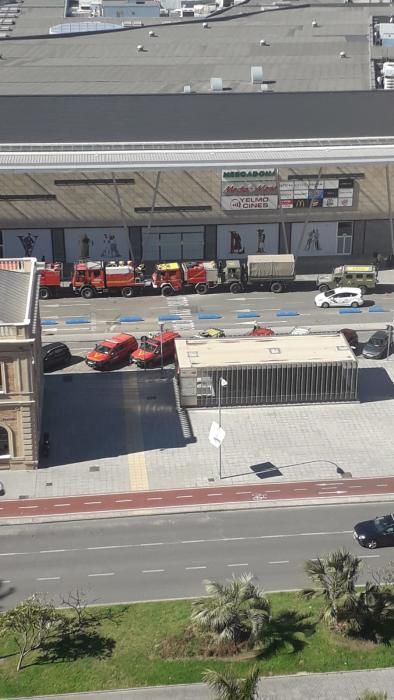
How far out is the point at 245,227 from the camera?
9275 cm

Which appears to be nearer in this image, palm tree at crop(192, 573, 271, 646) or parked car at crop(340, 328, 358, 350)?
palm tree at crop(192, 573, 271, 646)

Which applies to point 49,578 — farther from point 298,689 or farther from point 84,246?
point 84,246

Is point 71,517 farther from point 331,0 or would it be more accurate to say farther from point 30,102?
point 331,0

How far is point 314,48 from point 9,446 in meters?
77.4

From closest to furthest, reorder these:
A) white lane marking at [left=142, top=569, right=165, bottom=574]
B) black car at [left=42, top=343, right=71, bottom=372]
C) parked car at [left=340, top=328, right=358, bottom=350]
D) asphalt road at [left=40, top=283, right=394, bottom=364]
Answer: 1. white lane marking at [left=142, top=569, right=165, bottom=574]
2. black car at [left=42, top=343, right=71, bottom=372]
3. parked car at [left=340, top=328, right=358, bottom=350]
4. asphalt road at [left=40, top=283, right=394, bottom=364]

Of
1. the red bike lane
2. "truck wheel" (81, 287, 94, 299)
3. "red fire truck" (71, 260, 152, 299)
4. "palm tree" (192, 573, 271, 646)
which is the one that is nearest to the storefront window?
"red fire truck" (71, 260, 152, 299)

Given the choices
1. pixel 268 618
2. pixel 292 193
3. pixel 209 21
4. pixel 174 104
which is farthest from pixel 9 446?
pixel 209 21

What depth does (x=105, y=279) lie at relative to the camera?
84188 millimetres

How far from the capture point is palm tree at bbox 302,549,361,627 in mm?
42594

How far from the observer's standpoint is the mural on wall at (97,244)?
91.4 meters

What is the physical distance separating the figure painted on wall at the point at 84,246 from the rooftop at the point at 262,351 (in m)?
26.0

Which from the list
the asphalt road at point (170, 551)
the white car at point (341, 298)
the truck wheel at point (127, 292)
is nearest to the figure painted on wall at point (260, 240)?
the white car at point (341, 298)

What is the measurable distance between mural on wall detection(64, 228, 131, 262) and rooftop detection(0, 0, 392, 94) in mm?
20399

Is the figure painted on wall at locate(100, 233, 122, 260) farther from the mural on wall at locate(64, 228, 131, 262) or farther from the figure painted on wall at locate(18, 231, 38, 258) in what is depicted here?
the figure painted on wall at locate(18, 231, 38, 258)
